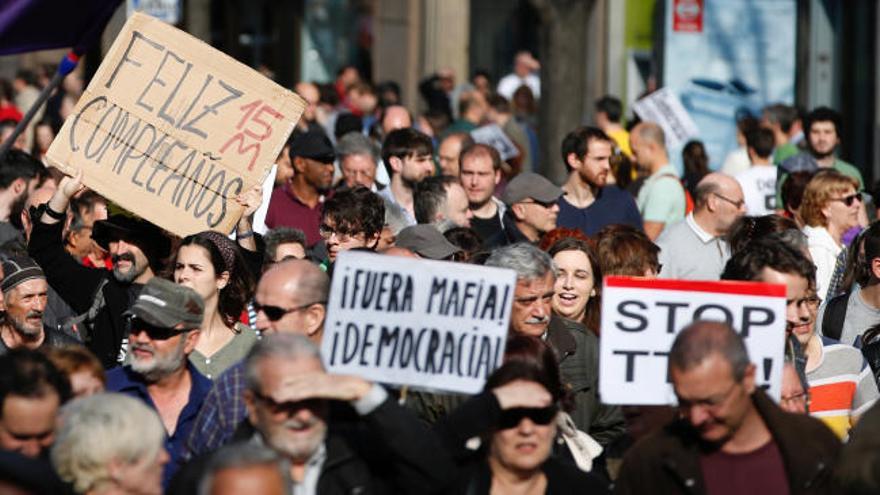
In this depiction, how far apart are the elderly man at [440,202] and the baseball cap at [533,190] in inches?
13.6

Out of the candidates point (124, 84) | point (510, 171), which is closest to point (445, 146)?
point (510, 171)

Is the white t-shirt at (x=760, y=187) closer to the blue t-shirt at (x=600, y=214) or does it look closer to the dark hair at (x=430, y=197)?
the blue t-shirt at (x=600, y=214)

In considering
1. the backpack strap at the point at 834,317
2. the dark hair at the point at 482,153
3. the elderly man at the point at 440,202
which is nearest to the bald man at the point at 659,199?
the dark hair at the point at 482,153

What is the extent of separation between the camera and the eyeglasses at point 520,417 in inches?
257

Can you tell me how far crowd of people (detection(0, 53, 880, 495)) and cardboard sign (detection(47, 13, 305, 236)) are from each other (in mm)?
211

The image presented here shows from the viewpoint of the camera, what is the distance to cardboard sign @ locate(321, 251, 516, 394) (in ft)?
22.6

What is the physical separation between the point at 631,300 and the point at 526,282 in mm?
1293

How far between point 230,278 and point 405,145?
4475mm

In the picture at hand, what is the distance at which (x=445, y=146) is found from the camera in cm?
1546

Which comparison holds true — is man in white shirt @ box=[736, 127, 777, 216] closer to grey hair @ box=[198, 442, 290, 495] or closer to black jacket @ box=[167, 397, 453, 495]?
black jacket @ box=[167, 397, 453, 495]

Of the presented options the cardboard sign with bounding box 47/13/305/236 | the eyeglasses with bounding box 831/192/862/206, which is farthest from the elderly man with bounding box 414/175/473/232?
the eyeglasses with bounding box 831/192/862/206

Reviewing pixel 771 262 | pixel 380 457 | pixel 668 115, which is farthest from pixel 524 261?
pixel 668 115

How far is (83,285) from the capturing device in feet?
32.5

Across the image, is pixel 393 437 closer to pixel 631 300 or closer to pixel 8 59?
pixel 631 300
